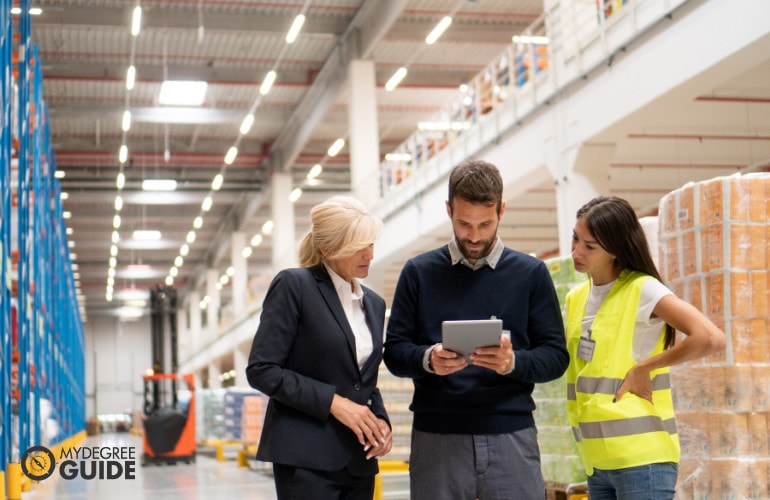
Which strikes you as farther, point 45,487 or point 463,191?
point 45,487

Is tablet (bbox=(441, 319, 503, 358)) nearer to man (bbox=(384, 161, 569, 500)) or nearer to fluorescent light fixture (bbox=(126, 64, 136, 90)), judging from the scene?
man (bbox=(384, 161, 569, 500))

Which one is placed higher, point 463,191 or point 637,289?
point 463,191

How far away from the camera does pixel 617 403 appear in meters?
3.05

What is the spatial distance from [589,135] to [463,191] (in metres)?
11.2

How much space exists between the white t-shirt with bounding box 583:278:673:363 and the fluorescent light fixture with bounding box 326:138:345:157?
27.8m

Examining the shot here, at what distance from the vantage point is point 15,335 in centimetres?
994

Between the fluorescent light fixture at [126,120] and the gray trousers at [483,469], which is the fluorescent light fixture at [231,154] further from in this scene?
the gray trousers at [483,469]

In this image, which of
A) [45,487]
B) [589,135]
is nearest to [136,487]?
[45,487]

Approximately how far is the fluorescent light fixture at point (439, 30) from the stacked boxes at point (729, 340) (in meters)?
17.3

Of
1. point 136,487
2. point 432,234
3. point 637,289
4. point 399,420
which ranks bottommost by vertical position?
point 136,487

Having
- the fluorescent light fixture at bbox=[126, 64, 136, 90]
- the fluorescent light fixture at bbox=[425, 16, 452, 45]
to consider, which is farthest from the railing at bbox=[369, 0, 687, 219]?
the fluorescent light fixture at bbox=[126, 64, 136, 90]

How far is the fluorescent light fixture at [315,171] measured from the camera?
3301 centimetres

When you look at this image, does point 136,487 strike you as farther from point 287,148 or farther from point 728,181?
point 287,148

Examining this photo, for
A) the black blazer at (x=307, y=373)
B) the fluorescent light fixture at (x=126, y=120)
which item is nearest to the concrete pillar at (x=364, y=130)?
the fluorescent light fixture at (x=126, y=120)
